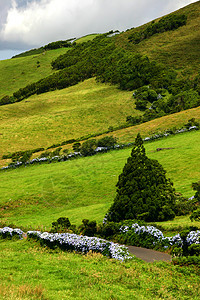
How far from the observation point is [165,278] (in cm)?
1108

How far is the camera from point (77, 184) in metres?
30.8

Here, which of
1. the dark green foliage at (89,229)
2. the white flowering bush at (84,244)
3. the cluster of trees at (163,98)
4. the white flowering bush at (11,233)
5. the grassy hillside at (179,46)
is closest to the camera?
the white flowering bush at (84,244)

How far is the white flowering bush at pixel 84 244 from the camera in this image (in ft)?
45.1

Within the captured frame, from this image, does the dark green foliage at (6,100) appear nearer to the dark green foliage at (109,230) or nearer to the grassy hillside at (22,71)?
the grassy hillside at (22,71)

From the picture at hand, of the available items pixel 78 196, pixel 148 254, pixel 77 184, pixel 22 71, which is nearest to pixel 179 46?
pixel 22 71

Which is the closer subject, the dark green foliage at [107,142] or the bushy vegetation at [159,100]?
the dark green foliage at [107,142]

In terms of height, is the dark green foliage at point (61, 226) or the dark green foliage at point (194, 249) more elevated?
the dark green foliage at point (61, 226)

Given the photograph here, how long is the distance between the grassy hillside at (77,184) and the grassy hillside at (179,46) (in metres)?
69.5

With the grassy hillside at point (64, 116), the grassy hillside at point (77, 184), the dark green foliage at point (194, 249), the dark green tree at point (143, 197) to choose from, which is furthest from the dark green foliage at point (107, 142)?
the dark green foliage at point (194, 249)

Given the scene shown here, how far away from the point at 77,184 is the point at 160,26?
125596mm

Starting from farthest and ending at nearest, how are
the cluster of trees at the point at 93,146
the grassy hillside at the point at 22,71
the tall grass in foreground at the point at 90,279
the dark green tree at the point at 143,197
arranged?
the grassy hillside at the point at 22,71, the cluster of trees at the point at 93,146, the dark green tree at the point at 143,197, the tall grass in foreground at the point at 90,279

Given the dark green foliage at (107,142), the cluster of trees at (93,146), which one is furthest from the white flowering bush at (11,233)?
the dark green foliage at (107,142)

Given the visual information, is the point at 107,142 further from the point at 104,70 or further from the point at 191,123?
the point at 104,70

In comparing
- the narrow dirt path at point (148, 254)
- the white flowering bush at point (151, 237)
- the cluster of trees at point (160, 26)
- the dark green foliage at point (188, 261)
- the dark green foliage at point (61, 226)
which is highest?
the cluster of trees at point (160, 26)
